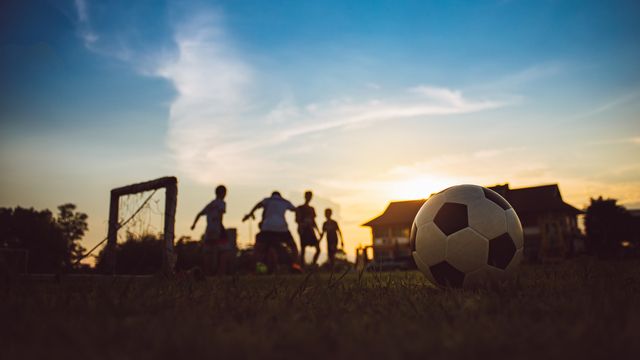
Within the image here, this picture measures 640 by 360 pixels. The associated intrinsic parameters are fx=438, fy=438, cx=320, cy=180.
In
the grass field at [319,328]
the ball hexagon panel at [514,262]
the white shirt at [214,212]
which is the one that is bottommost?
the grass field at [319,328]

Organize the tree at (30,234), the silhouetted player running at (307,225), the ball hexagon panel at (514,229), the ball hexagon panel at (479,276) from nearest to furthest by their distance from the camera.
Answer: the ball hexagon panel at (479,276) → the ball hexagon panel at (514,229) → the silhouetted player running at (307,225) → the tree at (30,234)

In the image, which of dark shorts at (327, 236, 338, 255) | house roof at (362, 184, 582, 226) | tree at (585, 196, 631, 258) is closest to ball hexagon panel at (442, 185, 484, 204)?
dark shorts at (327, 236, 338, 255)

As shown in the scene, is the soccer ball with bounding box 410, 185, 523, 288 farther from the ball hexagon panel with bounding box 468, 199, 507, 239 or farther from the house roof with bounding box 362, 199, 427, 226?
the house roof with bounding box 362, 199, 427, 226

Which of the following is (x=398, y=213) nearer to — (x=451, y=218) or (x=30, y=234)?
(x=30, y=234)

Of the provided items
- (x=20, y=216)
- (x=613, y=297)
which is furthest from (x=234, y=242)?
(x=20, y=216)

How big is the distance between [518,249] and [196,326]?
132 inches

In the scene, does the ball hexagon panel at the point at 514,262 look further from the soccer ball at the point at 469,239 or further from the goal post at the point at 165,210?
the goal post at the point at 165,210

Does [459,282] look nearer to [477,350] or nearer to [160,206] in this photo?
[477,350]

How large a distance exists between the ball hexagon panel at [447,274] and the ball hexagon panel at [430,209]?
45cm

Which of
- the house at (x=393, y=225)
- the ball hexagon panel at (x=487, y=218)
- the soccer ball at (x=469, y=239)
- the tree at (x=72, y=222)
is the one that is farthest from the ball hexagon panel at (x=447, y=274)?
the tree at (x=72, y=222)

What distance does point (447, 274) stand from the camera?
402cm

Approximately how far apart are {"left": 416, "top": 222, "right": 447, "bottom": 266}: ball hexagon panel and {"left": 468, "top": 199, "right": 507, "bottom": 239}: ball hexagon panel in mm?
312

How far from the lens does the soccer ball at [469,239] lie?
156 inches

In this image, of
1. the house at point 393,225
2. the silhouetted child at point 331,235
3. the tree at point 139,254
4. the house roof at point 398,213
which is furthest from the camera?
the house roof at point 398,213
